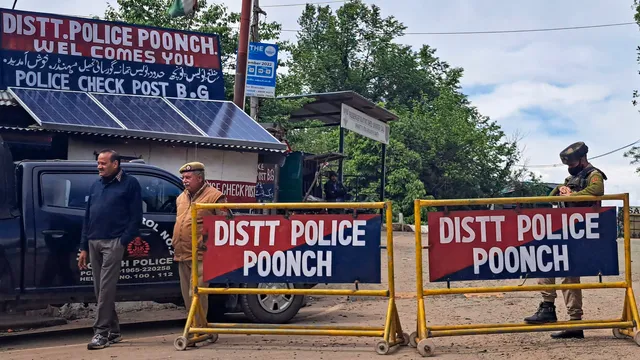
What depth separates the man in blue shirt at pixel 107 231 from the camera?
6.98m

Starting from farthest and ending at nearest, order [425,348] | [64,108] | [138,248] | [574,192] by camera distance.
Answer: [64,108]
[138,248]
[574,192]
[425,348]

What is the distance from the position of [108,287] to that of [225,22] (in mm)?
13435

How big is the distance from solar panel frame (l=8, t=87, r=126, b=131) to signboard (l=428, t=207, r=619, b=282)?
19.7 ft

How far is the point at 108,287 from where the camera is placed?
700cm

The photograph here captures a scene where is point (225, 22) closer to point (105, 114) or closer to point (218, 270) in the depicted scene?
point (105, 114)

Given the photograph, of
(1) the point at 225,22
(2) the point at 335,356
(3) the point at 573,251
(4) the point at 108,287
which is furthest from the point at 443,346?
(1) the point at 225,22

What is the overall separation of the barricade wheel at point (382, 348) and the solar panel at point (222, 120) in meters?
6.09

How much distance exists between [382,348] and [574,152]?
2654mm

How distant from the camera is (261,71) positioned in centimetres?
1370

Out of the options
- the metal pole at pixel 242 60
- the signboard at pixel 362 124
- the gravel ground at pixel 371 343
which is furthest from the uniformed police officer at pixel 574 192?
the signboard at pixel 362 124

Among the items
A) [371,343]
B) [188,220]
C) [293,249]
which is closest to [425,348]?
[371,343]

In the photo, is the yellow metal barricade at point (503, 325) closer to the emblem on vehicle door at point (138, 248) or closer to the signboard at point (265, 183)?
the emblem on vehicle door at point (138, 248)

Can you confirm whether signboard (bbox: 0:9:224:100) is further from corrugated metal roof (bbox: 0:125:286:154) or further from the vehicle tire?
the vehicle tire

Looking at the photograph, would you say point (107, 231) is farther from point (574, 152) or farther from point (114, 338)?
point (574, 152)
